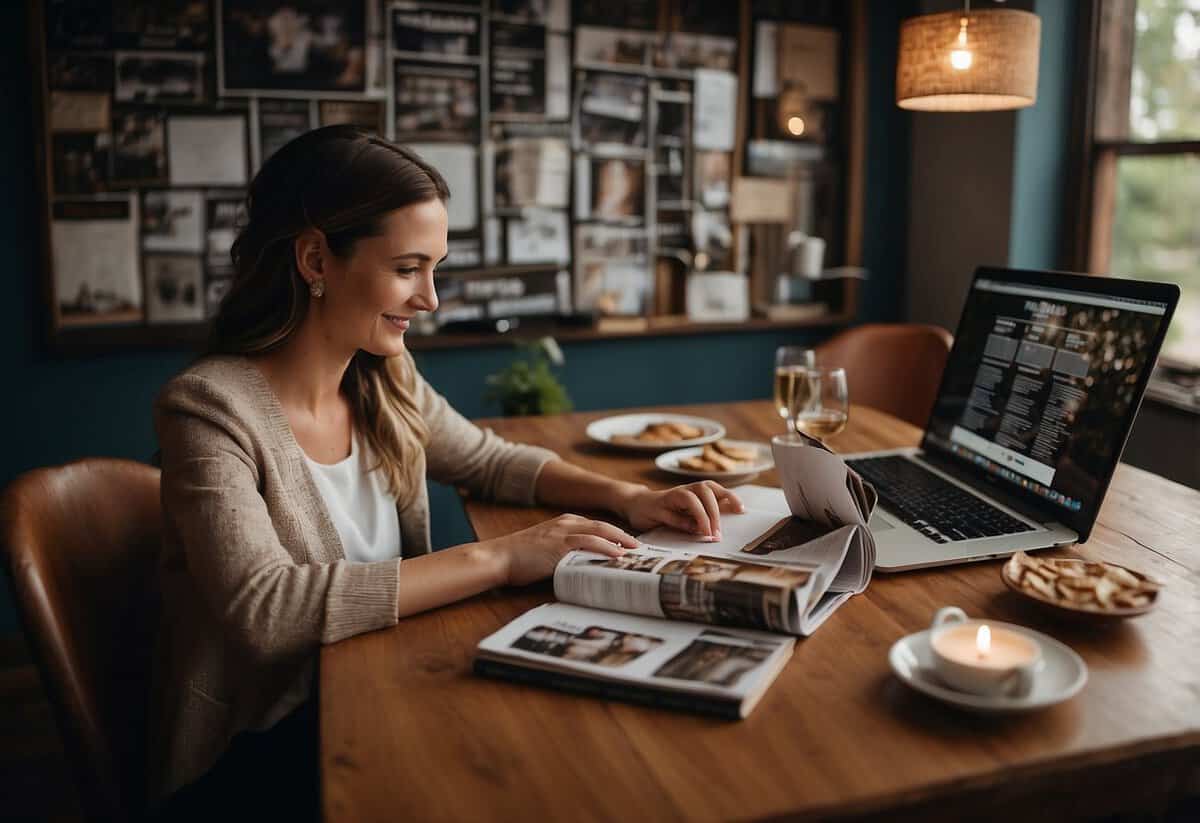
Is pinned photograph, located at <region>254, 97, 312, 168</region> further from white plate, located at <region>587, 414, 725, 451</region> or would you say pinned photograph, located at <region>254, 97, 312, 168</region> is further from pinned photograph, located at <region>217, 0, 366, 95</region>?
white plate, located at <region>587, 414, 725, 451</region>

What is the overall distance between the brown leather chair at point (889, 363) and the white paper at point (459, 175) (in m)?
1.22

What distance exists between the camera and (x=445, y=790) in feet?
2.54

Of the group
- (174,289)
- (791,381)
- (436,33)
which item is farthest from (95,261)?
(791,381)

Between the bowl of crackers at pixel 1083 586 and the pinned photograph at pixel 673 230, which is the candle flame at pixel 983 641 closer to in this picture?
the bowl of crackers at pixel 1083 586

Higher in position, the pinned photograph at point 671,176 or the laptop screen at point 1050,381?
the pinned photograph at point 671,176

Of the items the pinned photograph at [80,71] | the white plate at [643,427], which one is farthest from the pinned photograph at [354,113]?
the white plate at [643,427]

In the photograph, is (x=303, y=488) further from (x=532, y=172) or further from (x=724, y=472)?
(x=532, y=172)

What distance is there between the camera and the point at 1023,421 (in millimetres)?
1424

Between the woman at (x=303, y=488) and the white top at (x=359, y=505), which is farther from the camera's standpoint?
the white top at (x=359, y=505)

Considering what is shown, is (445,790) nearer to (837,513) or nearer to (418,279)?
(837,513)

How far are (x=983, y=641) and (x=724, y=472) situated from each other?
723mm

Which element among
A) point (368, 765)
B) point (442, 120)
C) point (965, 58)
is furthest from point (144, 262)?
point (368, 765)

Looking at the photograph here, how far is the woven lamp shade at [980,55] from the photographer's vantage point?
1770 millimetres

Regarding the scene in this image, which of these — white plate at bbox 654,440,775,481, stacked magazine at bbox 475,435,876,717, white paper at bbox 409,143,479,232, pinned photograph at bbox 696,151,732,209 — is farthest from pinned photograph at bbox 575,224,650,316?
stacked magazine at bbox 475,435,876,717
